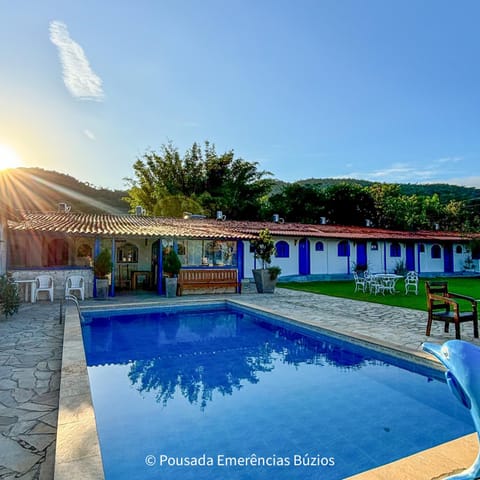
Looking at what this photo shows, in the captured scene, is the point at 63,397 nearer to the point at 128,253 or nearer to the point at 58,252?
the point at 58,252

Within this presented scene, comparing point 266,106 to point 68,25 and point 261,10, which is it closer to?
point 261,10

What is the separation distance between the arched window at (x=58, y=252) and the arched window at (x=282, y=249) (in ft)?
33.3

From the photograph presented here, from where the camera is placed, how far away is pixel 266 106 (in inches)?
549

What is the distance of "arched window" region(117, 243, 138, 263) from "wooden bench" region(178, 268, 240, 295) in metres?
4.57

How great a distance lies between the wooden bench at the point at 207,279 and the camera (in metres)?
13.3

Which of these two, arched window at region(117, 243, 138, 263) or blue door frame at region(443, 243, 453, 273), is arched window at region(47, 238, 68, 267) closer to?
arched window at region(117, 243, 138, 263)

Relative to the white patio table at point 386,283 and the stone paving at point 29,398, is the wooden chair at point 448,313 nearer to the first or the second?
the stone paving at point 29,398

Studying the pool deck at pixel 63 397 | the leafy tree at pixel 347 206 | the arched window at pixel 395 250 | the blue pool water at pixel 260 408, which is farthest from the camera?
the leafy tree at pixel 347 206

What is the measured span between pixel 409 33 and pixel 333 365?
1018 cm

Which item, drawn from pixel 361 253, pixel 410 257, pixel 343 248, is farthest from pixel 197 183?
pixel 410 257

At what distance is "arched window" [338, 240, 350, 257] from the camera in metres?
20.9

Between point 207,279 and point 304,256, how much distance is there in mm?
7745

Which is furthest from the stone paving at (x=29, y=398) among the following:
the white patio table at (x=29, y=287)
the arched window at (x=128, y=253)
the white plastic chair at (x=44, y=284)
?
the arched window at (x=128, y=253)

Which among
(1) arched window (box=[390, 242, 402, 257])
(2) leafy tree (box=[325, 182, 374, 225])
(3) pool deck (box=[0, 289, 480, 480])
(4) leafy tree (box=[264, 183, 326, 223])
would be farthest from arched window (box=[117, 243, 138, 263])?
(2) leafy tree (box=[325, 182, 374, 225])
